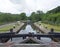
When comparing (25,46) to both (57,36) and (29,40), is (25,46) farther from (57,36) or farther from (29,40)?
(57,36)

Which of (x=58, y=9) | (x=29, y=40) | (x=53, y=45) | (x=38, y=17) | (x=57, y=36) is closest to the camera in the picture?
(x=53, y=45)

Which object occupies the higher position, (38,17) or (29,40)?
(38,17)

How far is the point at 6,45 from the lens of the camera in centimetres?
1201

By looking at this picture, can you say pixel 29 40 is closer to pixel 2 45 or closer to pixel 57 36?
pixel 2 45

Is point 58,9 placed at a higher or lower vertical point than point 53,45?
higher

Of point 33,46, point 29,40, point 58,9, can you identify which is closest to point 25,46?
point 33,46

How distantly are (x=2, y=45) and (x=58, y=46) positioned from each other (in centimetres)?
324

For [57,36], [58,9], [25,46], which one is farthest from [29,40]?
[58,9]

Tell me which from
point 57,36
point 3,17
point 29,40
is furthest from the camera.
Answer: point 3,17

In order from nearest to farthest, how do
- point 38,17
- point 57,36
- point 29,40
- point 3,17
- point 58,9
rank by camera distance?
point 29,40 < point 57,36 < point 3,17 < point 58,9 < point 38,17

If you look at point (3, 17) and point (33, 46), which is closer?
point (33, 46)

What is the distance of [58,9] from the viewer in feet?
353

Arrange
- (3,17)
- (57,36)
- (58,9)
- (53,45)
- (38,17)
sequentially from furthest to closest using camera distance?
(38,17), (58,9), (3,17), (57,36), (53,45)

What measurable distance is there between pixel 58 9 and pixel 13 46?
318 feet
